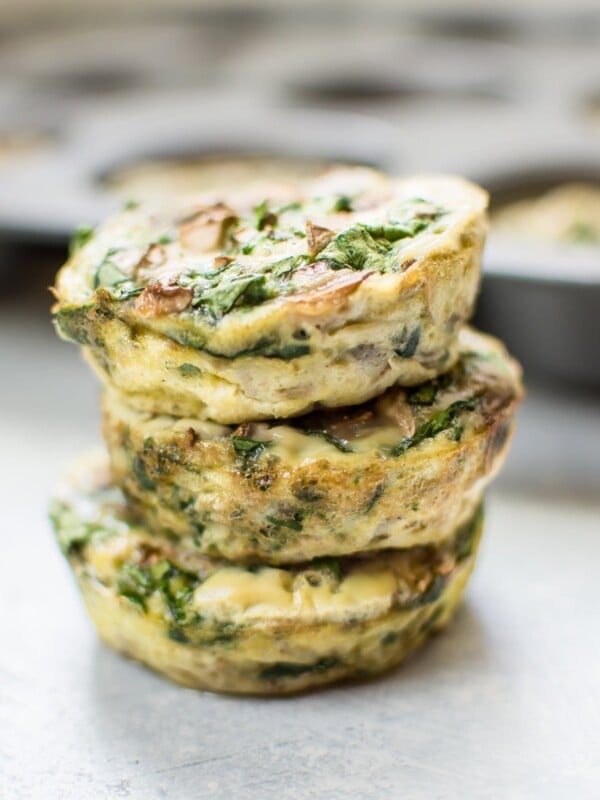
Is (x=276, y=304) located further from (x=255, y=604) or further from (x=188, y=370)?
(x=255, y=604)

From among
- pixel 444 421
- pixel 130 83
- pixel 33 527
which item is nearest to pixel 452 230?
pixel 444 421

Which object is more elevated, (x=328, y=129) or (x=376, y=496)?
→ (x=376, y=496)

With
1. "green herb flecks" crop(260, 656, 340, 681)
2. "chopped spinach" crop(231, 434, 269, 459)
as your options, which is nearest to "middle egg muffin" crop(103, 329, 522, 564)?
"chopped spinach" crop(231, 434, 269, 459)

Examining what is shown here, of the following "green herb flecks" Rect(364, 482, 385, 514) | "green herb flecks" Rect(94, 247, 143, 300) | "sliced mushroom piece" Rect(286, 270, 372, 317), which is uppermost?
"sliced mushroom piece" Rect(286, 270, 372, 317)

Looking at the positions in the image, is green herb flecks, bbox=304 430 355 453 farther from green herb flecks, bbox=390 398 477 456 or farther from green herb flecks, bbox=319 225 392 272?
green herb flecks, bbox=319 225 392 272

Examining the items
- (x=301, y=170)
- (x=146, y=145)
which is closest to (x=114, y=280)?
(x=301, y=170)

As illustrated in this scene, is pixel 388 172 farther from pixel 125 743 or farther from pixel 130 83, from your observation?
pixel 125 743

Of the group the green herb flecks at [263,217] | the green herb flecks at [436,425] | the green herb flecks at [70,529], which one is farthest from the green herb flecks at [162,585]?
the green herb flecks at [263,217]
